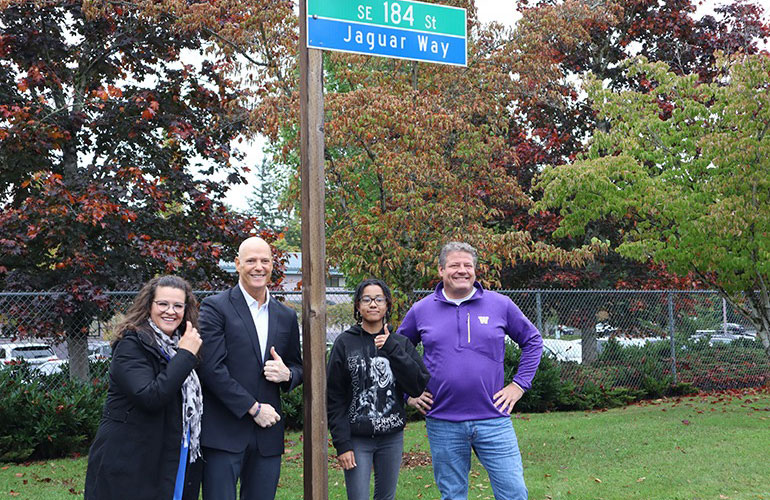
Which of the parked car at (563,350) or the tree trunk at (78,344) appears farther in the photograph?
the parked car at (563,350)

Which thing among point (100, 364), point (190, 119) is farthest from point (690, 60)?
point (100, 364)

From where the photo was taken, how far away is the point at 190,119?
11695 millimetres

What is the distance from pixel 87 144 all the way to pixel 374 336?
8815mm

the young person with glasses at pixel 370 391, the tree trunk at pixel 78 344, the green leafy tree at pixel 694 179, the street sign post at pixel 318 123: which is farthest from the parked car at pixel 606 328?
the street sign post at pixel 318 123

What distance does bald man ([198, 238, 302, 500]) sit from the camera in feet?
12.4

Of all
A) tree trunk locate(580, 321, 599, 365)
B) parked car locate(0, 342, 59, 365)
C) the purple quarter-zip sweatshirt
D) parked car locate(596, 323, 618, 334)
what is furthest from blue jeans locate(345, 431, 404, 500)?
parked car locate(596, 323, 618, 334)

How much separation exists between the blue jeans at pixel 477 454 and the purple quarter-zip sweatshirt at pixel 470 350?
0.07 metres

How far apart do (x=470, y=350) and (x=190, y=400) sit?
1634 millimetres

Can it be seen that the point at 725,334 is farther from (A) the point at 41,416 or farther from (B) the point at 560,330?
(A) the point at 41,416

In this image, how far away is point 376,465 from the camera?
431 cm

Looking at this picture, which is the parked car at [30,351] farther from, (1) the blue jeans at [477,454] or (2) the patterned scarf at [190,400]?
(1) the blue jeans at [477,454]

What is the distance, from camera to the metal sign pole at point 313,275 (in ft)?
13.2

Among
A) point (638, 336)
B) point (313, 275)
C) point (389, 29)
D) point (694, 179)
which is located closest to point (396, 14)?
point (389, 29)

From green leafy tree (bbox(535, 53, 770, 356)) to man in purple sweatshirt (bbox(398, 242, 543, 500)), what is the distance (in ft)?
22.4
